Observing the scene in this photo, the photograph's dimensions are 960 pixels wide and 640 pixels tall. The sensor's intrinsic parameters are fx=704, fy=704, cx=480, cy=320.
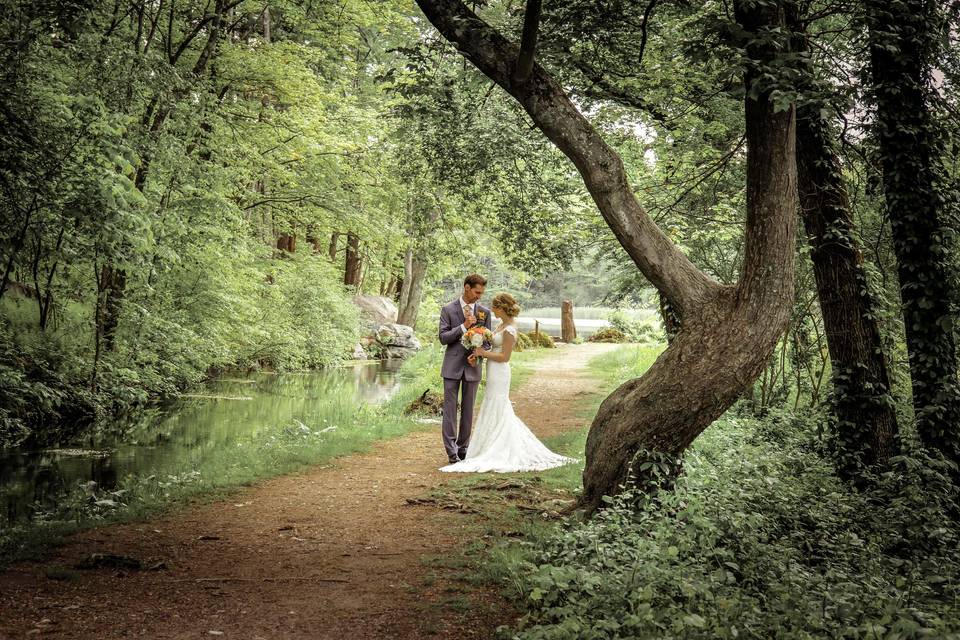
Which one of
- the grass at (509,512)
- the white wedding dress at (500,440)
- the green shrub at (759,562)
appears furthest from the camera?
the white wedding dress at (500,440)

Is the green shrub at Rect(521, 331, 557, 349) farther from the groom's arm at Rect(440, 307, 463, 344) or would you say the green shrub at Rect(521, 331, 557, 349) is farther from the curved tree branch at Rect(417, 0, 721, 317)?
the curved tree branch at Rect(417, 0, 721, 317)

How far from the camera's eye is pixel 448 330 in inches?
346

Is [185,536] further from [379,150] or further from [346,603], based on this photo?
[379,150]

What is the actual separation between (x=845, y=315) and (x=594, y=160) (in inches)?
129

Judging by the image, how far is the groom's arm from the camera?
8.70 metres

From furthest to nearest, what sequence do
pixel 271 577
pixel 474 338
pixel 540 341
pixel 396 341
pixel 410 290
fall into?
pixel 410 290 → pixel 396 341 → pixel 540 341 → pixel 474 338 → pixel 271 577

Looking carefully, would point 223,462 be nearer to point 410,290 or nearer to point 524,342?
point 524,342

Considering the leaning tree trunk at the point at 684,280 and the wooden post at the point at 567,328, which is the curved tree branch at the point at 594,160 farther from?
the wooden post at the point at 567,328

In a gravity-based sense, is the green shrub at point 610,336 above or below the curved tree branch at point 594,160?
below

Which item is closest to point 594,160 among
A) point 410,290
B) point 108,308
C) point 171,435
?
point 171,435

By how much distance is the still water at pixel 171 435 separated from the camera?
897 centimetres

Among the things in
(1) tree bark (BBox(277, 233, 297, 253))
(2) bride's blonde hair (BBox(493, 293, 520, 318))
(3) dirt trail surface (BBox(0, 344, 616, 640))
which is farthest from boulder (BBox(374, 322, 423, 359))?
(3) dirt trail surface (BBox(0, 344, 616, 640))

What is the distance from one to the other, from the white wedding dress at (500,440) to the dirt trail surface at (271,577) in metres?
0.89

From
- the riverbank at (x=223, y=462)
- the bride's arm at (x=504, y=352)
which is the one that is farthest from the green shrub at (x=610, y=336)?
the bride's arm at (x=504, y=352)
